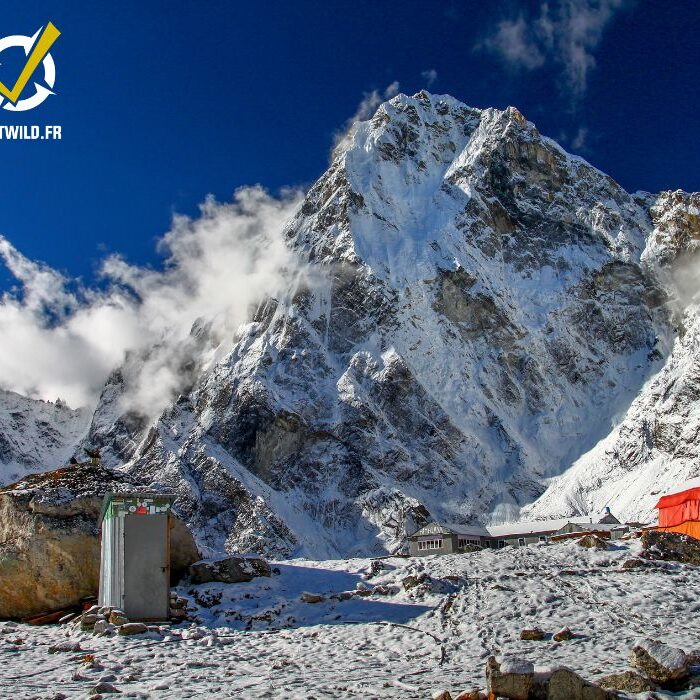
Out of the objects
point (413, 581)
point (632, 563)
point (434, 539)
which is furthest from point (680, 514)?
point (434, 539)

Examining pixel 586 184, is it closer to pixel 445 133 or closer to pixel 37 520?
pixel 445 133

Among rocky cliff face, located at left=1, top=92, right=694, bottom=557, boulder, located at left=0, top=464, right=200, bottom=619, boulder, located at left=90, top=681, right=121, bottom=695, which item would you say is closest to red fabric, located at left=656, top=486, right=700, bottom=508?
boulder, located at left=0, top=464, right=200, bottom=619

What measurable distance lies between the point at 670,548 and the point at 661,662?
14779mm

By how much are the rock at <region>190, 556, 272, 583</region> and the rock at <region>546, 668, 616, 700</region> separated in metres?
15.3

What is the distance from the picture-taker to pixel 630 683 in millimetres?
12016

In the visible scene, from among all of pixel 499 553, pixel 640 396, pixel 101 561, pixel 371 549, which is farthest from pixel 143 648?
pixel 640 396

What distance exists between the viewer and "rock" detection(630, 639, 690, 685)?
12.2m

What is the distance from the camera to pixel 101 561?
76.4ft

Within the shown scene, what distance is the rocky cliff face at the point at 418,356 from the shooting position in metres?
101

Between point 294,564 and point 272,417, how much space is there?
7947 centimetres

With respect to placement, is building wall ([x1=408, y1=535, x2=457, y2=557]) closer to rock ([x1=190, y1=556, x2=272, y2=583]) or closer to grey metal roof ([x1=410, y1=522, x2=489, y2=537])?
grey metal roof ([x1=410, y1=522, x2=489, y2=537])

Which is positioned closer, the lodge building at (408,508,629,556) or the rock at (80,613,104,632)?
the rock at (80,613,104,632)

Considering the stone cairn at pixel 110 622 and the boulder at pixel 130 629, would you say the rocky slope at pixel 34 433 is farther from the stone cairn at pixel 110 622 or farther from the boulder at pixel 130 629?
the boulder at pixel 130 629

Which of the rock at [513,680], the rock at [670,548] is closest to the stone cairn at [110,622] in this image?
the rock at [513,680]
